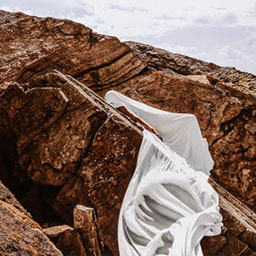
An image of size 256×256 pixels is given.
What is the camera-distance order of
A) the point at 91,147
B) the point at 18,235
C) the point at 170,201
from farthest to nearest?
the point at 91,147, the point at 170,201, the point at 18,235

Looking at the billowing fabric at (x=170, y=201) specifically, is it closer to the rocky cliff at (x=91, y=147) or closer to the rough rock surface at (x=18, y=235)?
the rocky cliff at (x=91, y=147)

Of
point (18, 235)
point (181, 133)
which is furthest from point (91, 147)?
point (18, 235)

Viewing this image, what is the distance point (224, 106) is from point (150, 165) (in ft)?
8.46

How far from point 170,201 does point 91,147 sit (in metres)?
1.11

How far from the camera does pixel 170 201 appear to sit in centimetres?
280

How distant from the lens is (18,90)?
12.7ft

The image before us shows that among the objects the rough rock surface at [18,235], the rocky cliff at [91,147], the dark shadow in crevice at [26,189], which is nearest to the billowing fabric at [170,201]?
the rocky cliff at [91,147]

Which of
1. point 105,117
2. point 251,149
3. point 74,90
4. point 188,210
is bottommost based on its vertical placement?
point 251,149

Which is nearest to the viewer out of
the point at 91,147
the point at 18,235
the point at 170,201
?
the point at 18,235

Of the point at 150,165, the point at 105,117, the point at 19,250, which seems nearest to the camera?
the point at 19,250

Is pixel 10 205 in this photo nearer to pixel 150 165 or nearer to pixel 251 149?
pixel 150 165

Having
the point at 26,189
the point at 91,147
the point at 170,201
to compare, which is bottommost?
the point at 26,189

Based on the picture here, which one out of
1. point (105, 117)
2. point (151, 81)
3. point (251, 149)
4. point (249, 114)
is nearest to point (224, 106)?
point (249, 114)

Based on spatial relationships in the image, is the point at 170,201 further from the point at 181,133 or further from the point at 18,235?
the point at 18,235
